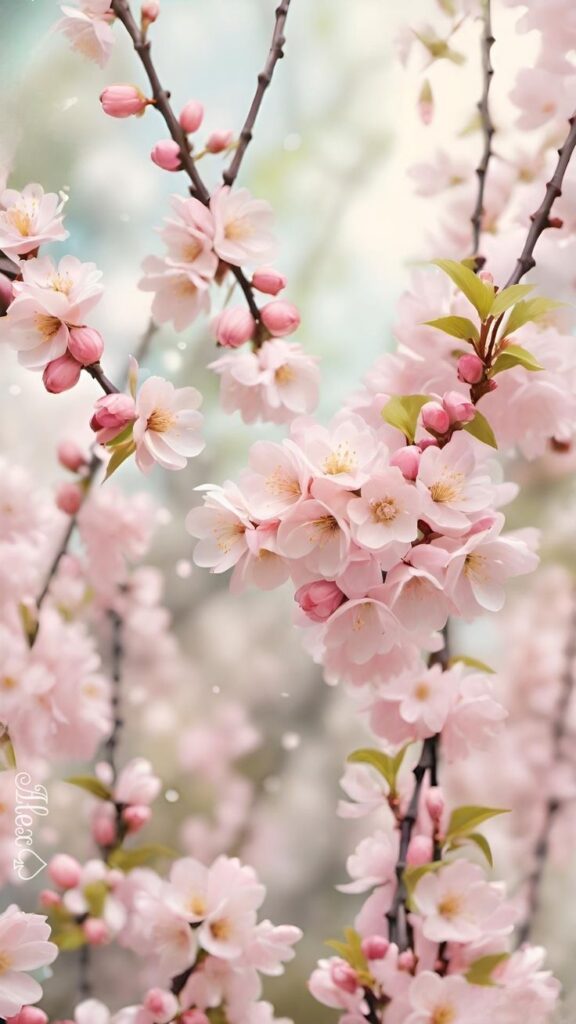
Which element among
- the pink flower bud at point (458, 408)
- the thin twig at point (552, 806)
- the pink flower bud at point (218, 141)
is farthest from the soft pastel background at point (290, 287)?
the pink flower bud at point (458, 408)

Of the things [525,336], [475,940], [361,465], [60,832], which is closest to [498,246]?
[525,336]

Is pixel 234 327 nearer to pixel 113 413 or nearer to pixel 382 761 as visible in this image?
pixel 113 413

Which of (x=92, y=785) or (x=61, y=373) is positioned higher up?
(x=61, y=373)

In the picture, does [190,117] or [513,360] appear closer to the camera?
[513,360]

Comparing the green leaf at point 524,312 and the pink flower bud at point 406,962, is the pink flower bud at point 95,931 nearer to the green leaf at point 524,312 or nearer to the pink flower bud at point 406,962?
the pink flower bud at point 406,962

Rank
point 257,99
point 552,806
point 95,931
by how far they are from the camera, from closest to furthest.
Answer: point 257,99, point 95,931, point 552,806

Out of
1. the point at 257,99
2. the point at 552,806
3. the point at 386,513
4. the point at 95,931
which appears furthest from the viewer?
the point at 552,806

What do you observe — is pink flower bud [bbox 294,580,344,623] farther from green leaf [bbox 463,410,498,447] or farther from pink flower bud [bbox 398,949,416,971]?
pink flower bud [bbox 398,949,416,971]

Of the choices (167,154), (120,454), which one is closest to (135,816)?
(120,454)
